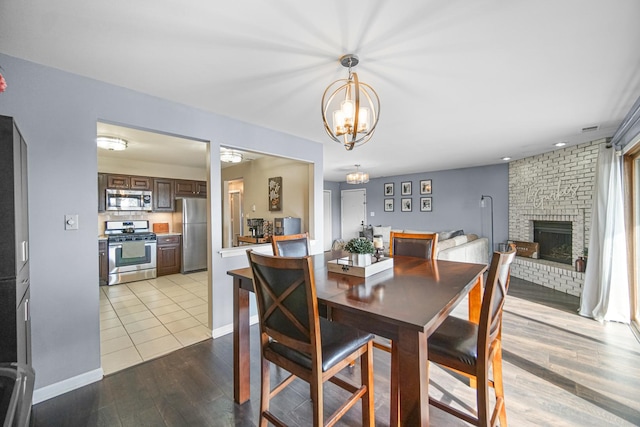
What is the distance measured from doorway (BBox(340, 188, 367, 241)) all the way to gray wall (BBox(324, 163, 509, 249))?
48 cm

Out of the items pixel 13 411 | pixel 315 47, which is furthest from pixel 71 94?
pixel 13 411

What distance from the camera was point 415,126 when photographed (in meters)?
3.34

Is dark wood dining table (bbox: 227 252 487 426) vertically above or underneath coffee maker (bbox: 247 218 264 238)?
underneath

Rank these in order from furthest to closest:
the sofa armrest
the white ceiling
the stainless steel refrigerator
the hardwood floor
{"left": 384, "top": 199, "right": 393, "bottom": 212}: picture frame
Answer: {"left": 384, "top": 199, "right": 393, "bottom": 212}: picture frame, the stainless steel refrigerator, the sofa armrest, the hardwood floor, the white ceiling

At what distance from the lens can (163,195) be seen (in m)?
5.70

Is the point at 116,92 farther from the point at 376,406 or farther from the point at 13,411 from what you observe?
the point at 376,406

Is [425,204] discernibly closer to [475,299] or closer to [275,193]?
[275,193]

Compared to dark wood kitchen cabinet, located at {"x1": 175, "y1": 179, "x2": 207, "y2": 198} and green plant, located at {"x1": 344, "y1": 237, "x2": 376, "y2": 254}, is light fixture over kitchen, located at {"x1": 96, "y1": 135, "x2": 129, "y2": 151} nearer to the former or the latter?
dark wood kitchen cabinet, located at {"x1": 175, "y1": 179, "x2": 207, "y2": 198}

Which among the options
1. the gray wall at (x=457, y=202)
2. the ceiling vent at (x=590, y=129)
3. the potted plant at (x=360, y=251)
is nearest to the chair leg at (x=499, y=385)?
the potted plant at (x=360, y=251)

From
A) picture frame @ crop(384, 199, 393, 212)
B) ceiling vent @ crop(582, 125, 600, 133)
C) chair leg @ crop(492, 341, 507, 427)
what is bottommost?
chair leg @ crop(492, 341, 507, 427)

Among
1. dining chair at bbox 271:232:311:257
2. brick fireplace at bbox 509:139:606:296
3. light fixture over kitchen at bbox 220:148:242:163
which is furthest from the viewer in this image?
light fixture over kitchen at bbox 220:148:242:163

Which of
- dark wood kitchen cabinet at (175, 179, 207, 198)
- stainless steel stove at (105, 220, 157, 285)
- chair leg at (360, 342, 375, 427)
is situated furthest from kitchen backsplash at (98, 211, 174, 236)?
chair leg at (360, 342, 375, 427)

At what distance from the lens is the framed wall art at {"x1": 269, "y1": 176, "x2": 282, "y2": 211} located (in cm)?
530

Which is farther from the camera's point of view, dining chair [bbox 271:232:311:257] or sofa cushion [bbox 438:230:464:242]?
sofa cushion [bbox 438:230:464:242]
